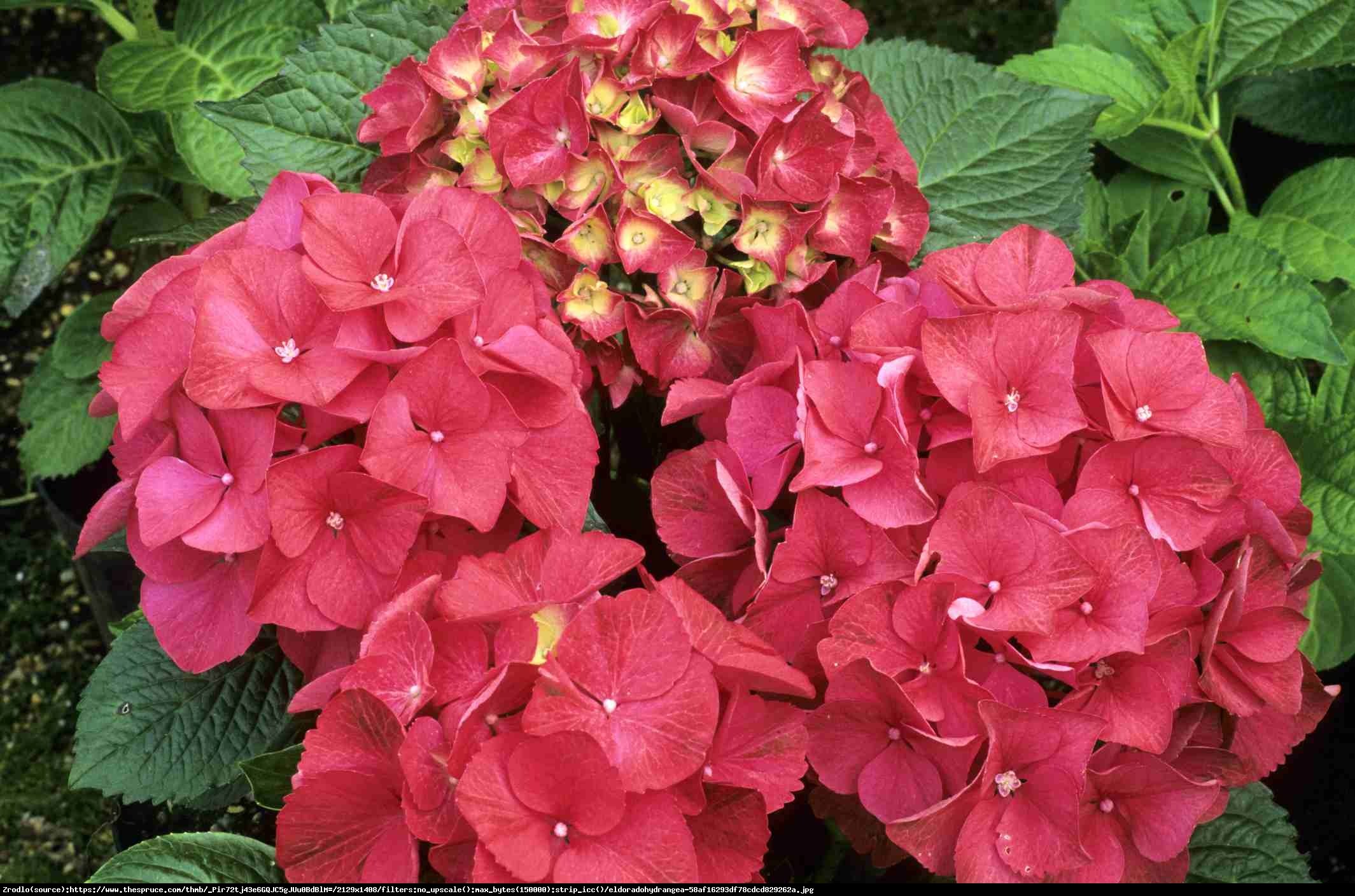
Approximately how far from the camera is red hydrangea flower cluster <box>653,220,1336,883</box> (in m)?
0.81

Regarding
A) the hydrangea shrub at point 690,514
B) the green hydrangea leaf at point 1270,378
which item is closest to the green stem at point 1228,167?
the green hydrangea leaf at point 1270,378

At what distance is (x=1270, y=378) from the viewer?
4.33 ft

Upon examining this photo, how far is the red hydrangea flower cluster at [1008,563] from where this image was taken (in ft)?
2.66

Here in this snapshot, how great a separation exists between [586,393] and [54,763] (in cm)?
117

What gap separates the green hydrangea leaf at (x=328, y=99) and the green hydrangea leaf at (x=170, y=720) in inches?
17.5

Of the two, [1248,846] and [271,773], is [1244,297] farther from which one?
[271,773]

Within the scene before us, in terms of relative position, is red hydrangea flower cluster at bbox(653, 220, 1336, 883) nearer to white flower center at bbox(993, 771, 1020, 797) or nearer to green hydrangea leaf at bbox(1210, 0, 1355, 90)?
Result: white flower center at bbox(993, 771, 1020, 797)

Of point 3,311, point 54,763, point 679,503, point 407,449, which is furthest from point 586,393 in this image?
point 3,311

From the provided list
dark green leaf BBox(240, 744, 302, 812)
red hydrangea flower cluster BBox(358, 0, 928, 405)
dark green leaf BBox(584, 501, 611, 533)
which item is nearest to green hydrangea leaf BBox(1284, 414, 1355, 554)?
red hydrangea flower cluster BBox(358, 0, 928, 405)

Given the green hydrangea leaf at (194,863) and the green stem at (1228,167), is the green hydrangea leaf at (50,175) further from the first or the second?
the green stem at (1228,167)

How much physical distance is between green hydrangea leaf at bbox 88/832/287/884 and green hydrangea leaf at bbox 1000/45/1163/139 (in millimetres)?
1063

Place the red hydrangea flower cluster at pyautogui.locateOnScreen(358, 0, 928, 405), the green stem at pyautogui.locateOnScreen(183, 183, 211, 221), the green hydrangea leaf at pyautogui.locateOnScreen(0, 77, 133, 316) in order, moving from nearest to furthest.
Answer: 1. the red hydrangea flower cluster at pyautogui.locateOnScreen(358, 0, 928, 405)
2. the green hydrangea leaf at pyautogui.locateOnScreen(0, 77, 133, 316)
3. the green stem at pyautogui.locateOnScreen(183, 183, 211, 221)

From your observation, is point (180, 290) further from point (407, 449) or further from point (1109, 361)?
point (1109, 361)

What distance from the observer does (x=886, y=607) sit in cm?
83
